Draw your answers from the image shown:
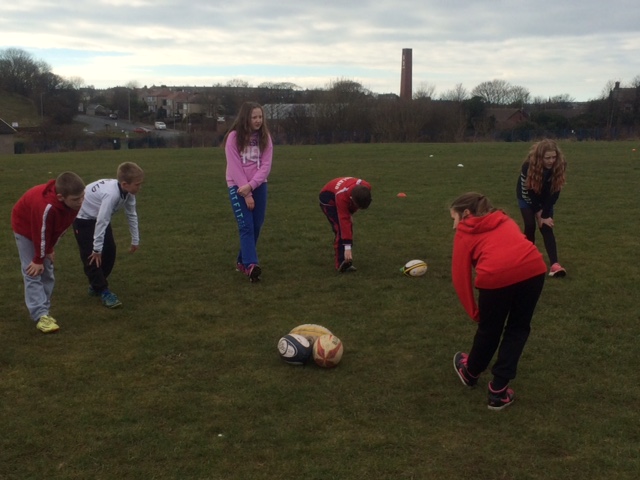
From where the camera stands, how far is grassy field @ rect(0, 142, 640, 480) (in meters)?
3.71

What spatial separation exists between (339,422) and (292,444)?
16.3 inches

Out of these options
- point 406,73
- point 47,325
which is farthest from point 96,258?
point 406,73

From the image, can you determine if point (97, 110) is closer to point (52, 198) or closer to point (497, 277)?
point (52, 198)

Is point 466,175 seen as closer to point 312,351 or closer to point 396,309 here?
point 396,309

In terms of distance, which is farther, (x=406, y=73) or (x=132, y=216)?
(x=406, y=73)

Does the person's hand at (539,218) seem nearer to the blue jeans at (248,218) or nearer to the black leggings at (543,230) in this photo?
the black leggings at (543,230)

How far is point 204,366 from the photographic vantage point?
507 centimetres

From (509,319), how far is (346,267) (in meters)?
3.76

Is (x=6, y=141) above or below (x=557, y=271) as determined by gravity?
above

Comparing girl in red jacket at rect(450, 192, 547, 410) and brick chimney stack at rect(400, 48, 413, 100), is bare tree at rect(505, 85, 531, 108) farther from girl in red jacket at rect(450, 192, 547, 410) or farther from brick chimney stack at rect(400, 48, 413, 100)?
girl in red jacket at rect(450, 192, 547, 410)

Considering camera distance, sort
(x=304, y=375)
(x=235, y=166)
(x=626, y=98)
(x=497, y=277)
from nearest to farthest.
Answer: (x=497, y=277) < (x=304, y=375) < (x=235, y=166) < (x=626, y=98)

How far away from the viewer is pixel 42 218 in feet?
17.9

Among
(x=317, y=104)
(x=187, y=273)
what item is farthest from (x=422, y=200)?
(x=317, y=104)

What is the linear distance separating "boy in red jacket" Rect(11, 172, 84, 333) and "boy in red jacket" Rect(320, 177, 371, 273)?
310 cm
